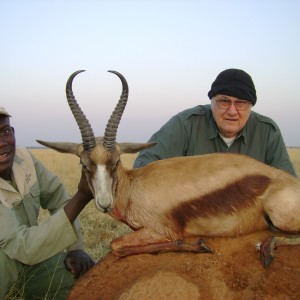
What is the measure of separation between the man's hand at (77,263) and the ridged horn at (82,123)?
149 centimetres

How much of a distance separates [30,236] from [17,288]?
1160 mm

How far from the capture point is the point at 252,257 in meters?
3.54

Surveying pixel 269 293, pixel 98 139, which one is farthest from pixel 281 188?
pixel 98 139

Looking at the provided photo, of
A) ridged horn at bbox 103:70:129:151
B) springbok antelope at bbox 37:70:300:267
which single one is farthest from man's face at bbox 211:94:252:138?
ridged horn at bbox 103:70:129:151

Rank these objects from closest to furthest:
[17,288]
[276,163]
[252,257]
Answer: [252,257], [17,288], [276,163]

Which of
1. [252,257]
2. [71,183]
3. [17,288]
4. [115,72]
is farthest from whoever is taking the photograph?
[71,183]

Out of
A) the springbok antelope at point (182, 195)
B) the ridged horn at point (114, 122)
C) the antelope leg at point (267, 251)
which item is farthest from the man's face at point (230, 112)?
the antelope leg at point (267, 251)

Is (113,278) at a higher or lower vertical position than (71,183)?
higher

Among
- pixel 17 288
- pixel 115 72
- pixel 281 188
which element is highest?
pixel 115 72

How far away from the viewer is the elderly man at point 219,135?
5.85 m

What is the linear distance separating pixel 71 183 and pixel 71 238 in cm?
1130

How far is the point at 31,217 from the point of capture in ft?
16.8

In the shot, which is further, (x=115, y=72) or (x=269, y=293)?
(x=115, y=72)

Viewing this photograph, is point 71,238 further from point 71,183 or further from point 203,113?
point 71,183
